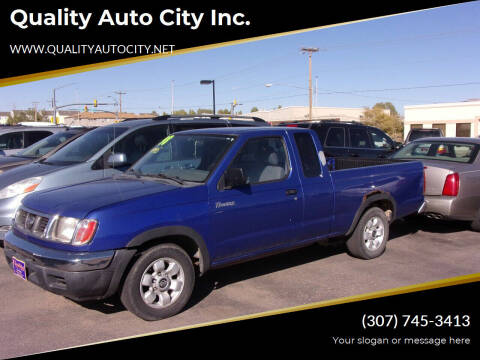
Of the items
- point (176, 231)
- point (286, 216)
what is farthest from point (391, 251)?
point (176, 231)

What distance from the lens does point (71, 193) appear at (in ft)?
15.3

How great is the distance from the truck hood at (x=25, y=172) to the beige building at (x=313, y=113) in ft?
154

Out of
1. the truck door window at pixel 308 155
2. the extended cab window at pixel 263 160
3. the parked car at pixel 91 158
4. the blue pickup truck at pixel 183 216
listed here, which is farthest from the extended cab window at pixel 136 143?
the truck door window at pixel 308 155

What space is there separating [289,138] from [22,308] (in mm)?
3421

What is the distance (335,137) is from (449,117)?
34391mm

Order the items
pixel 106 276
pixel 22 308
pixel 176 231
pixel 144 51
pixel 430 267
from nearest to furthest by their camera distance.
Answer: pixel 106 276
pixel 176 231
pixel 22 308
pixel 430 267
pixel 144 51

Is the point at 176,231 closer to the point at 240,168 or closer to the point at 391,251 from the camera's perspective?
the point at 240,168

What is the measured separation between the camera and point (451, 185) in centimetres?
743

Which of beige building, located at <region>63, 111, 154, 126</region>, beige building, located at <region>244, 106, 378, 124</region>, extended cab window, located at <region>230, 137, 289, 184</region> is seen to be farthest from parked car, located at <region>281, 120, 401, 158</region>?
beige building, located at <region>244, 106, 378, 124</region>

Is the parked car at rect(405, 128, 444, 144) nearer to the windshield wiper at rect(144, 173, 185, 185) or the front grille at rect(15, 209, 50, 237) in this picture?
the windshield wiper at rect(144, 173, 185, 185)

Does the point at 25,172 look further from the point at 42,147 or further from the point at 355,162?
the point at 355,162

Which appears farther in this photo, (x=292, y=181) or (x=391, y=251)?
(x=391, y=251)

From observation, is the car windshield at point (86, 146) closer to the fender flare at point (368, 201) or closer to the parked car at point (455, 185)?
the fender flare at point (368, 201)

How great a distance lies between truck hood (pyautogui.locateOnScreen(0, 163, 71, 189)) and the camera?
6746mm
